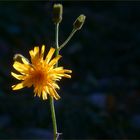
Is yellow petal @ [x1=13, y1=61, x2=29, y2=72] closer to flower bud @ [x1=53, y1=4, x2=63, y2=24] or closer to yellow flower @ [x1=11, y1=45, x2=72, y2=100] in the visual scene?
yellow flower @ [x1=11, y1=45, x2=72, y2=100]

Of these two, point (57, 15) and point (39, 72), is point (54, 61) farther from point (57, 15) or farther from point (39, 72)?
point (57, 15)

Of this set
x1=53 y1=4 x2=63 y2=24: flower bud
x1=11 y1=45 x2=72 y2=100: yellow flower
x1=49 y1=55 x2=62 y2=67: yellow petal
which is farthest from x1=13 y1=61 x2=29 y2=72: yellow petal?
x1=53 y1=4 x2=63 y2=24: flower bud

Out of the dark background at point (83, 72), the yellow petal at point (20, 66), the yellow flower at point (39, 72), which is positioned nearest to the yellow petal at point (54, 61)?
the yellow flower at point (39, 72)

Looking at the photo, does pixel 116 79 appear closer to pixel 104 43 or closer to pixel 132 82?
pixel 132 82

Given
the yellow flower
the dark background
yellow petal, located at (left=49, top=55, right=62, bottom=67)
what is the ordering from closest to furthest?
yellow petal, located at (left=49, top=55, right=62, bottom=67) → the yellow flower → the dark background

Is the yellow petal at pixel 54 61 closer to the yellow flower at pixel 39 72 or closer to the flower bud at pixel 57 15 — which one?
the yellow flower at pixel 39 72

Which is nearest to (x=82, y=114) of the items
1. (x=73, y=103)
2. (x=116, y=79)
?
(x=73, y=103)

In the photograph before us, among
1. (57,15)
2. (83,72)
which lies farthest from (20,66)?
(83,72)
